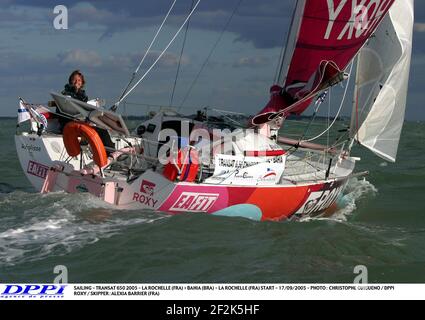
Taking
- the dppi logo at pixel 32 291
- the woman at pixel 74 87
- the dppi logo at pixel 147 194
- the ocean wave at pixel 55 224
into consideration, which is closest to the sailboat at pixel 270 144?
the dppi logo at pixel 147 194

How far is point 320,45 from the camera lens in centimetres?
1010

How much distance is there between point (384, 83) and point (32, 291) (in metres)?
7.94

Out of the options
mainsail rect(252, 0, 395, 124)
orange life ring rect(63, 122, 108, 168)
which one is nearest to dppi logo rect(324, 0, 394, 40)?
mainsail rect(252, 0, 395, 124)

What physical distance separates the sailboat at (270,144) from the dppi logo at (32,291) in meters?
3.34

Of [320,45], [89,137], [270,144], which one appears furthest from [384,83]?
[89,137]

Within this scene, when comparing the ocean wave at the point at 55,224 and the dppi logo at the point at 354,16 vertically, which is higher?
the dppi logo at the point at 354,16

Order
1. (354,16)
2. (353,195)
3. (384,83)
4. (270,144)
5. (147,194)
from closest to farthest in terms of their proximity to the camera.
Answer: (147,194) < (270,144) < (354,16) < (384,83) < (353,195)

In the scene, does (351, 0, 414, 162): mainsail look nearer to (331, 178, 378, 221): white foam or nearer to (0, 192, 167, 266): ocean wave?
(331, 178, 378, 221): white foam

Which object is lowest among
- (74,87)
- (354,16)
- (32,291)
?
(32,291)

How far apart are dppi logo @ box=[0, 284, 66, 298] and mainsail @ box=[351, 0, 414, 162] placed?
7295 mm

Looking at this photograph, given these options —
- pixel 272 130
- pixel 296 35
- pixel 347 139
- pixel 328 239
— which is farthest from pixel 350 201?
pixel 328 239

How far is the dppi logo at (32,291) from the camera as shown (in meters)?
4.81

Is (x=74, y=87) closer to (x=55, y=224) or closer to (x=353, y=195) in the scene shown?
(x=55, y=224)

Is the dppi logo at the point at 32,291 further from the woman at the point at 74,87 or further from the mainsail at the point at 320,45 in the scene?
the woman at the point at 74,87
